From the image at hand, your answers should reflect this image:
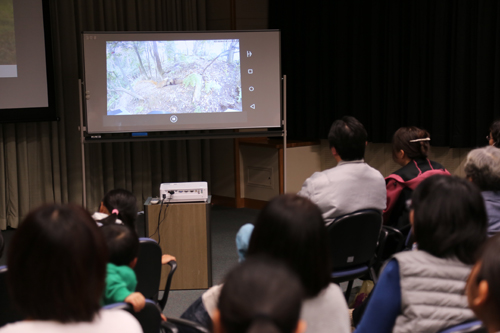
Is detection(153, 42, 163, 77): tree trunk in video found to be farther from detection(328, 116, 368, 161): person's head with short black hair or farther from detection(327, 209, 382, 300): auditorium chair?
detection(327, 209, 382, 300): auditorium chair

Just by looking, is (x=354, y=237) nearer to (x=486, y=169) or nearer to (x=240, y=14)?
(x=486, y=169)

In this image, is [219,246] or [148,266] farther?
[219,246]

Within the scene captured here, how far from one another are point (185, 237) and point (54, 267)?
2.53 metres

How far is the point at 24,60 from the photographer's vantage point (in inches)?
188

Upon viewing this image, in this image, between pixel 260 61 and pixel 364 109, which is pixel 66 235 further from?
pixel 364 109

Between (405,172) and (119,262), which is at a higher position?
Result: (405,172)

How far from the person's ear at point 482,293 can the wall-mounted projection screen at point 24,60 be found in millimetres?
4613

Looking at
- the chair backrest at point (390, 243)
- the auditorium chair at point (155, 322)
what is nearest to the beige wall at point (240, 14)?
the chair backrest at point (390, 243)

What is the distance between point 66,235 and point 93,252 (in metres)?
0.06

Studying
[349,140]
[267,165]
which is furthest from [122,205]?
[267,165]

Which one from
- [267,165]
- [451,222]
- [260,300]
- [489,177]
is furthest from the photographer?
[267,165]

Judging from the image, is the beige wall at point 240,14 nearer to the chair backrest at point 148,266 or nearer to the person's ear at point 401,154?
the person's ear at point 401,154

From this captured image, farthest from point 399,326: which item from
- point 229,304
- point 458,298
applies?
point 229,304

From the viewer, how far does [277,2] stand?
5820 mm
